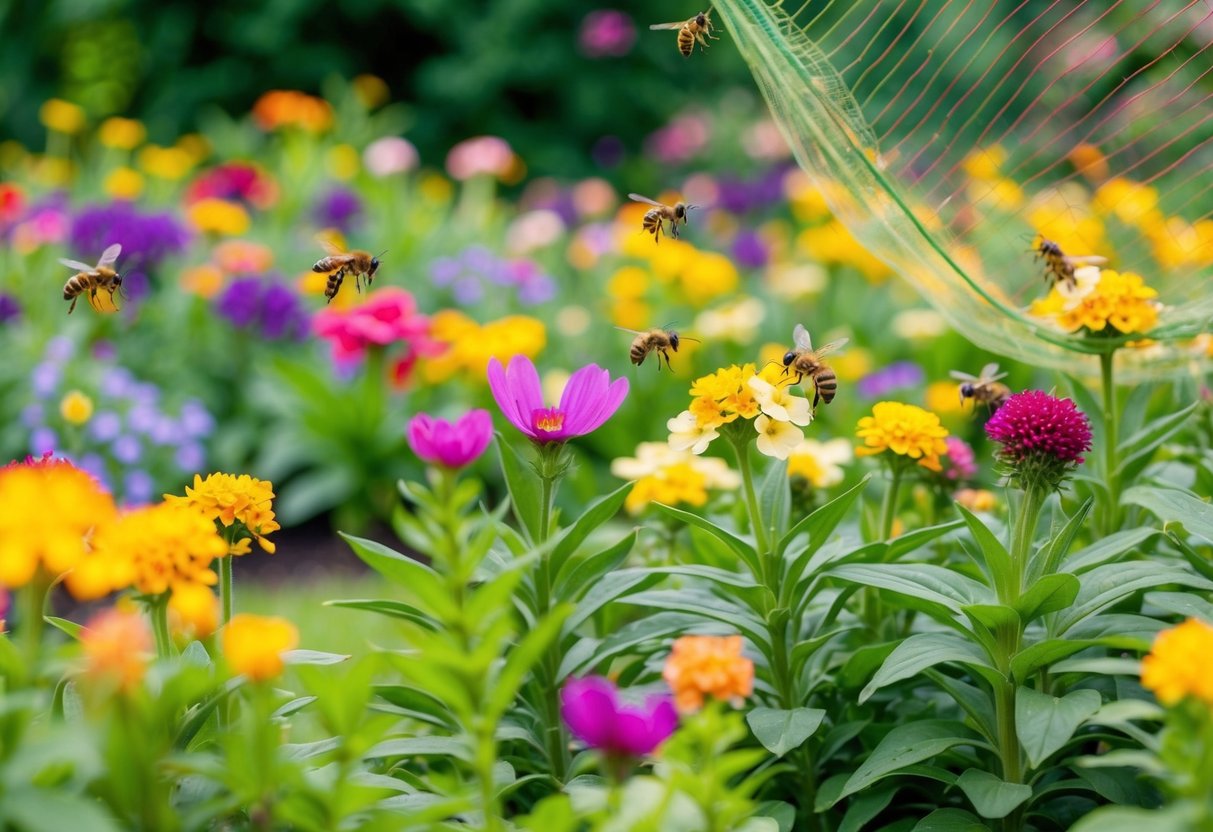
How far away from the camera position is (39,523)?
3.33 ft

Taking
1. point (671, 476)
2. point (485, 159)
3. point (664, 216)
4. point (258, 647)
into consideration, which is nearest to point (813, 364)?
point (671, 476)

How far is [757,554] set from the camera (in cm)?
160

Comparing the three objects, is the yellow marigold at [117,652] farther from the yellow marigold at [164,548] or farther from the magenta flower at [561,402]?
the magenta flower at [561,402]

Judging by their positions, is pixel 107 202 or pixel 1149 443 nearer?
pixel 1149 443

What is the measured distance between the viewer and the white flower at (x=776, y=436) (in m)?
1.53

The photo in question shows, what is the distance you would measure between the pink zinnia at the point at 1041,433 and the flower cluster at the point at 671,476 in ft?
2.02

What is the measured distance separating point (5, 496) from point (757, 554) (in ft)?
2.96

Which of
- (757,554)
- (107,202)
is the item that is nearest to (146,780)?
(757,554)

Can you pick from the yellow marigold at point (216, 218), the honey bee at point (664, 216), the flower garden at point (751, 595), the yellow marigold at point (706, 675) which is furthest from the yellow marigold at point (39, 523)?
the yellow marigold at point (216, 218)

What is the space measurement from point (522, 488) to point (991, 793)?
0.69 m

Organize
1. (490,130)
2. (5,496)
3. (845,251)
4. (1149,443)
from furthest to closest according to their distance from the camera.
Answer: (490,130) → (845,251) → (1149,443) → (5,496)

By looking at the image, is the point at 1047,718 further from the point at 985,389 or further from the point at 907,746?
the point at 985,389

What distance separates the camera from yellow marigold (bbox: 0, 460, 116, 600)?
99 cm

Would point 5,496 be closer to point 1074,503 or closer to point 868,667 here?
point 868,667
